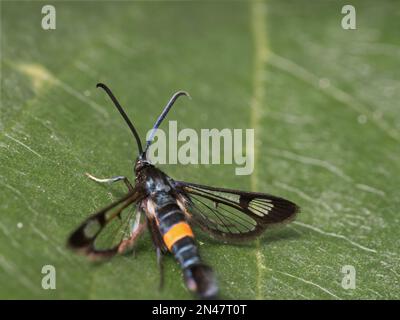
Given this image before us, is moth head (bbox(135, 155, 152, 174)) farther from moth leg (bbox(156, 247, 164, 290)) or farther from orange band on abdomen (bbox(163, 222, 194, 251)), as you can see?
moth leg (bbox(156, 247, 164, 290))

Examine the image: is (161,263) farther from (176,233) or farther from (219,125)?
(219,125)

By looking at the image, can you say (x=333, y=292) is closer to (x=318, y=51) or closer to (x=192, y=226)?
(x=192, y=226)

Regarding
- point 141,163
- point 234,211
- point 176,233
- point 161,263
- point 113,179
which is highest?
point 141,163

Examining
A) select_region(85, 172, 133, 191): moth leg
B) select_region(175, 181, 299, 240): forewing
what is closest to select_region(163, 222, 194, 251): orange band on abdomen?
select_region(175, 181, 299, 240): forewing

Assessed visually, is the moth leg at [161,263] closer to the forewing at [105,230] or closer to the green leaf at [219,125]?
the green leaf at [219,125]

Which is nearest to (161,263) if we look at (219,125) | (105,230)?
(105,230)
